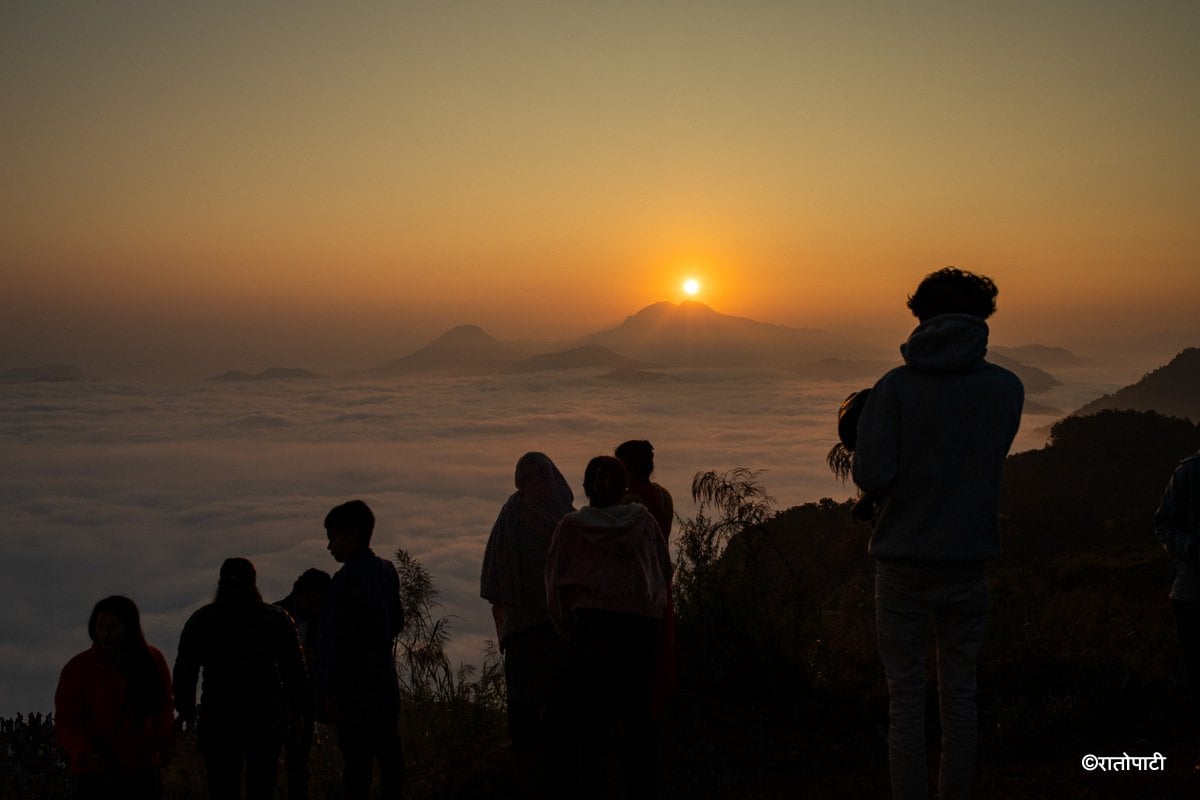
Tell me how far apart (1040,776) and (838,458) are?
3955 mm

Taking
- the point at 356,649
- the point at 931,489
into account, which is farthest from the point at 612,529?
the point at 356,649

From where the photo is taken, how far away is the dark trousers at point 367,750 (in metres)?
4.12

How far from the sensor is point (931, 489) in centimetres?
308

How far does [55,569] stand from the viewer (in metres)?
134

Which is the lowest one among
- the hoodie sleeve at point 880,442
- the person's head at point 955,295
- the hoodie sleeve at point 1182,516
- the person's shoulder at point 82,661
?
the person's shoulder at point 82,661

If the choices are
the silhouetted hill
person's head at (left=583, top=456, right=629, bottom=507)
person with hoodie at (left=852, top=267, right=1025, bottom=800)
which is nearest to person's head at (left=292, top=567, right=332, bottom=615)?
person's head at (left=583, top=456, right=629, bottom=507)

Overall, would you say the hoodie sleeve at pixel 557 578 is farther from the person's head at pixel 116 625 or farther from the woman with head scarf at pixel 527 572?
the person's head at pixel 116 625

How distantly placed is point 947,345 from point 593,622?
1658 mm

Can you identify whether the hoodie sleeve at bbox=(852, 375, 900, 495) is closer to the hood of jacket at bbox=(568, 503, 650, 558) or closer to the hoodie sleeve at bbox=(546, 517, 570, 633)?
the hood of jacket at bbox=(568, 503, 650, 558)

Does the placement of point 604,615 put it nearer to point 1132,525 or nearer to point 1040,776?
point 1040,776

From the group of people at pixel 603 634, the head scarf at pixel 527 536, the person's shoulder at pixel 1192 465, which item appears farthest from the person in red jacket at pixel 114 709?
the person's shoulder at pixel 1192 465

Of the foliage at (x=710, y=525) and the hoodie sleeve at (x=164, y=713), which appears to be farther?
the foliage at (x=710, y=525)

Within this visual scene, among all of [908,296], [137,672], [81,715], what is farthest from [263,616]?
[908,296]

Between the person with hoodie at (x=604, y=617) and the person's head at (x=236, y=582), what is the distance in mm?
1322
